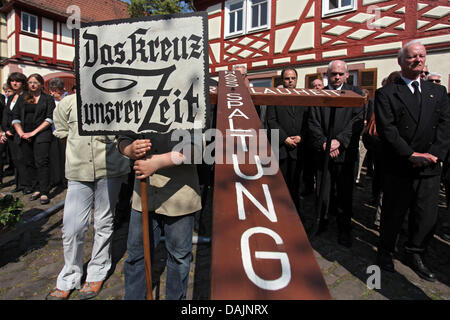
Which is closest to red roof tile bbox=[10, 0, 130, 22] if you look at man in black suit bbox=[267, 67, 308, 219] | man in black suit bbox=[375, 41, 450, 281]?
man in black suit bbox=[267, 67, 308, 219]

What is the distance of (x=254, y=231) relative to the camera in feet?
3.63

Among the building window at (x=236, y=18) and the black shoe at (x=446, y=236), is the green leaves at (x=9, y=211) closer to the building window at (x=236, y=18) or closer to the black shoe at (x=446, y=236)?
the black shoe at (x=446, y=236)

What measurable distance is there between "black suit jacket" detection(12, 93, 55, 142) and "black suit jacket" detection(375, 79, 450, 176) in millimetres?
4926

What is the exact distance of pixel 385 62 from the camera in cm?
812

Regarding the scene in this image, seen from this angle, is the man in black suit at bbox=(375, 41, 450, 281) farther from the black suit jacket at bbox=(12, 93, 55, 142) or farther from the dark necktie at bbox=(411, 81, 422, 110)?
the black suit jacket at bbox=(12, 93, 55, 142)

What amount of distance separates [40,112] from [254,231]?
4945 millimetres

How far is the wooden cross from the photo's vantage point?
3.06ft

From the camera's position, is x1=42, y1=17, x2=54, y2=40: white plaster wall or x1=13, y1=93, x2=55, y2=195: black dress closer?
x1=13, y1=93, x2=55, y2=195: black dress

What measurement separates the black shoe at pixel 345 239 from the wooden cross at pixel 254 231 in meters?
2.38

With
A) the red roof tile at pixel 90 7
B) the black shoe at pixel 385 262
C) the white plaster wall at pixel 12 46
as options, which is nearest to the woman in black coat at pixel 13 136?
the black shoe at pixel 385 262

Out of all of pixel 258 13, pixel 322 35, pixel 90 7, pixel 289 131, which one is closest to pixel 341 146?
pixel 289 131
